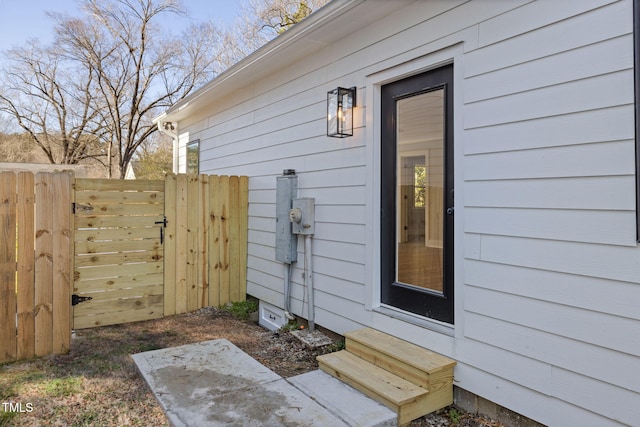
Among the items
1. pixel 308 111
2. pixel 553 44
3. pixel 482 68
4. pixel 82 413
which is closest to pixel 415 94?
pixel 482 68

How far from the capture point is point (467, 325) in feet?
8.56

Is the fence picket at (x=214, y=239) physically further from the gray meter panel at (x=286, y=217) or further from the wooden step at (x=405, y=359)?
the wooden step at (x=405, y=359)

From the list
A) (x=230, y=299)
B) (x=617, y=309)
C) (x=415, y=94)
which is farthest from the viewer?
(x=230, y=299)

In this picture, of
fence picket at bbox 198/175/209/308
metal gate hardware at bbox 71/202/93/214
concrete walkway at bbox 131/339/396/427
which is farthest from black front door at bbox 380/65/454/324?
metal gate hardware at bbox 71/202/93/214

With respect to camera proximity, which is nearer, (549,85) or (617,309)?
(617,309)

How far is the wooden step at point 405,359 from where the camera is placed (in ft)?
8.43

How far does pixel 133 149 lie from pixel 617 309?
18748mm

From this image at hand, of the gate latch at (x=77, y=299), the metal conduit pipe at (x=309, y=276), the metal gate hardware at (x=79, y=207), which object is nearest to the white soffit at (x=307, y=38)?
the metal conduit pipe at (x=309, y=276)

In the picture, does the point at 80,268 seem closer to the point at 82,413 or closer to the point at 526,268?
the point at 82,413

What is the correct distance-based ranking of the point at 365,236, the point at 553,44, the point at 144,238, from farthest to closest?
the point at 144,238, the point at 365,236, the point at 553,44

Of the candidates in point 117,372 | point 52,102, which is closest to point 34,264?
point 117,372

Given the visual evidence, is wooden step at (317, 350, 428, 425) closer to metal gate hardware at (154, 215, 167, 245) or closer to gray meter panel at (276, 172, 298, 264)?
gray meter panel at (276, 172, 298, 264)

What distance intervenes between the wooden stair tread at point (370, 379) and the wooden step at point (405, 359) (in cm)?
4

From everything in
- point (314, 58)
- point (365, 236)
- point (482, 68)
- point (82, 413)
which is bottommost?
point (82, 413)
